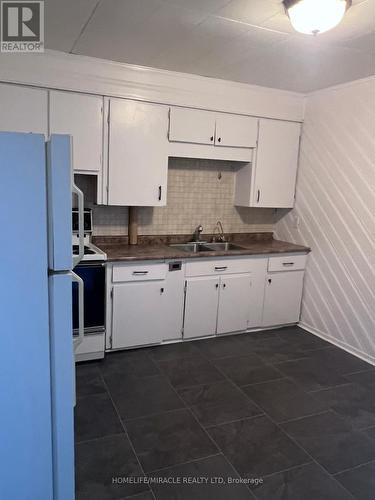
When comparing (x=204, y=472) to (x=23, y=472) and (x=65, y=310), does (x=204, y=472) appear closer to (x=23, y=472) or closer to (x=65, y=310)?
(x=23, y=472)

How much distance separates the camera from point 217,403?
8.75ft

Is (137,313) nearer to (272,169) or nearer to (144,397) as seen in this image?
(144,397)

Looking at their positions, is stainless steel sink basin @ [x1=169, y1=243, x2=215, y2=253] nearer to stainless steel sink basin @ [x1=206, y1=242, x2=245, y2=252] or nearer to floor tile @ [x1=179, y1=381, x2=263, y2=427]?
stainless steel sink basin @ [x1=206, y1=242, x2=245, y2=252]

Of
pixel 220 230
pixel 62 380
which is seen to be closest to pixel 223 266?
pixel 220 230

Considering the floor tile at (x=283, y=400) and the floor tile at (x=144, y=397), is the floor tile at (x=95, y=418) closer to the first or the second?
the floor tile at (x=144, y=397)

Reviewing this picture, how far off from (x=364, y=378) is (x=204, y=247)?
1925 mm

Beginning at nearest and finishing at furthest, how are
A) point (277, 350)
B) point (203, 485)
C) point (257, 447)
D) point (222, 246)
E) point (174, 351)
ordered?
1. point (203, 485)
2. point (257, 447)
3. point (174, 351)
4. point (277, 350)
5. point (222, 246)

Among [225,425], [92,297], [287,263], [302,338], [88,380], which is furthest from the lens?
[287,263]

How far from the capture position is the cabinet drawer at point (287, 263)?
391cm

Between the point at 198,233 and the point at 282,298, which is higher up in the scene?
the point at 198,233

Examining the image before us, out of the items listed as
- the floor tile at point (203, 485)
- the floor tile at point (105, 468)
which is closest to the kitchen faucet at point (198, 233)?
the floor tile at point (105, 468)

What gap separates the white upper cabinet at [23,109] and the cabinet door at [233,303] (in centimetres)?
209

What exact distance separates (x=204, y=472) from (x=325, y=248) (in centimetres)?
251

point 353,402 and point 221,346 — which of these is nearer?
point 353,402
